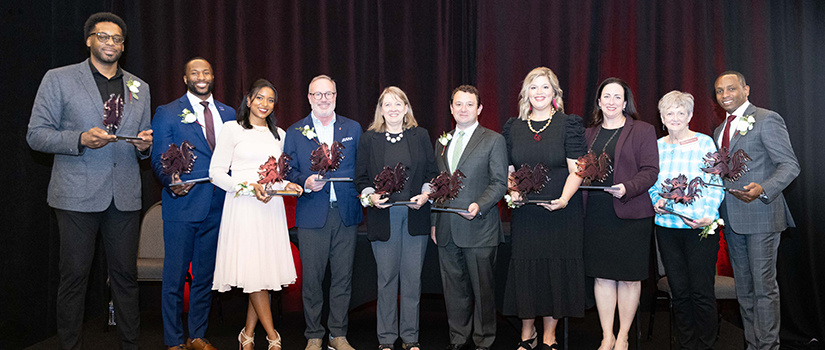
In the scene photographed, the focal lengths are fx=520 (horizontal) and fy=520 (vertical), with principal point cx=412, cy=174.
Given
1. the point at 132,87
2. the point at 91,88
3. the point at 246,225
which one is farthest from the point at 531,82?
the point at 91,88

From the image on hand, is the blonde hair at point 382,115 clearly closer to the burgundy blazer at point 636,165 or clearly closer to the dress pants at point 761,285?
the burgundy blazer at point 636,165

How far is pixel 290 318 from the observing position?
5.55 metres

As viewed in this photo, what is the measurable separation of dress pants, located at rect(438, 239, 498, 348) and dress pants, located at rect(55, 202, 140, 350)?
7.41 feet

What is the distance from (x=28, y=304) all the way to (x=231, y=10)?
3602mm

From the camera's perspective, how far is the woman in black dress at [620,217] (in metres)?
3.71

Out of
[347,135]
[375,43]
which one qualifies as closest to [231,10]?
[375,43]

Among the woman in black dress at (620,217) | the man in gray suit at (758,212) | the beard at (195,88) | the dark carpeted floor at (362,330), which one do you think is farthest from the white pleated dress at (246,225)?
the man in gray suit at (758,212)

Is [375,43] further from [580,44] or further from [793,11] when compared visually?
[793,11]

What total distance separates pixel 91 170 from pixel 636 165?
3.82 meters

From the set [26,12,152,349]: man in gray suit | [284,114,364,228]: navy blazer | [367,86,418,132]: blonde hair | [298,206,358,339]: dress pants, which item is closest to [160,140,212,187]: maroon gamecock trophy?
[26,12,152,349]: man in gray suit

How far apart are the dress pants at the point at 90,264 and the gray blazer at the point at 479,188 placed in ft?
7.41

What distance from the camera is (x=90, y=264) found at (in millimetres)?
3598

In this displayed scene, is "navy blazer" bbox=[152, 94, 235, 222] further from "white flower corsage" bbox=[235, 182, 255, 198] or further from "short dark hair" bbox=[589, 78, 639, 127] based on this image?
"short dark hair" bbox=[589, 78, 639, 127]

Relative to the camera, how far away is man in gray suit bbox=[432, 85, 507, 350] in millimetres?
3818
